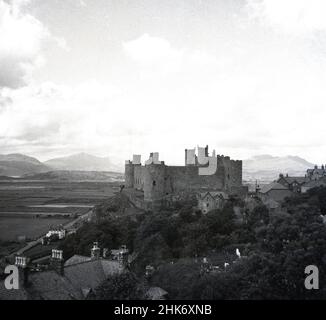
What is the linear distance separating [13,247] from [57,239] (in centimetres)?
637

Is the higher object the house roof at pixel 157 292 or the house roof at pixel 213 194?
the house roof at pixel 213 194

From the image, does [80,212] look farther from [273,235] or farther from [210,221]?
[273,235]

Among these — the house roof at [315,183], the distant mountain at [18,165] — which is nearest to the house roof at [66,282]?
the distant mountain at [18,165]

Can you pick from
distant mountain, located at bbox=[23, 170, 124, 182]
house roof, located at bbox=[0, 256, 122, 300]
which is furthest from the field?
house roof, located at bbox=[0, 256, 122, 300]

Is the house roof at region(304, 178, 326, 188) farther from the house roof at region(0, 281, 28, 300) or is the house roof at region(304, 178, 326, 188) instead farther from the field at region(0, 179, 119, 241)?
the house roof at region(0, 281, 28, 300)

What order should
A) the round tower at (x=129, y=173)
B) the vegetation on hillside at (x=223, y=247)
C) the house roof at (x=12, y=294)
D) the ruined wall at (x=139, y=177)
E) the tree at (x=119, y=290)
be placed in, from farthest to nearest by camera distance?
the round tower at (x=129, y=173) → the ruined wall at (x=139, y=177) → the vegetation on hillside at (x=223, y=247) → the tree at (x=119, y=290) → the house roof at (x=12, y=294)

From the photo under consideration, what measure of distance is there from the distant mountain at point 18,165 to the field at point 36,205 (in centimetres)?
79

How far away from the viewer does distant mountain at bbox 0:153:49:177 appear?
19.0 metres

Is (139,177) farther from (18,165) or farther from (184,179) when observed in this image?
(18,165)

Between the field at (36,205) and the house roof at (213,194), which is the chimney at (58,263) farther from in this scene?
the house roof at (213,194)

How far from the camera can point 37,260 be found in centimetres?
1980

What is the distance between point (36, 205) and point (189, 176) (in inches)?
556

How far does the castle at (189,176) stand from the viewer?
2919 centimetres

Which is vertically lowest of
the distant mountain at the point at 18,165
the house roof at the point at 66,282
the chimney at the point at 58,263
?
the house roof at the point at 66,282
